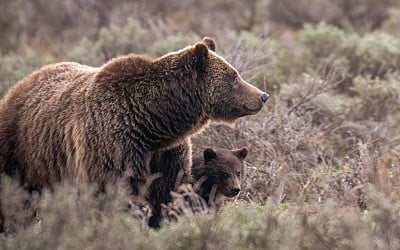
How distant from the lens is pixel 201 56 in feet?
25.1

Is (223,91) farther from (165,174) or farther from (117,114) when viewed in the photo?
(117,114)

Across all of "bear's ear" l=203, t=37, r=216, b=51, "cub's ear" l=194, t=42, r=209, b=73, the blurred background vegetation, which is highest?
"cub's ear" l=194, t=42, r=209, b=73

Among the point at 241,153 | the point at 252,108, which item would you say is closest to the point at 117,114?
the point at 252,108

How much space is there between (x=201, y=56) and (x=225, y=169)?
66.2 inches

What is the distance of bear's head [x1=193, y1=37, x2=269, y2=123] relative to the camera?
775 cm

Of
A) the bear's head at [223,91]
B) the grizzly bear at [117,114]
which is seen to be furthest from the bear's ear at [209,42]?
the bear's head at [223,91]

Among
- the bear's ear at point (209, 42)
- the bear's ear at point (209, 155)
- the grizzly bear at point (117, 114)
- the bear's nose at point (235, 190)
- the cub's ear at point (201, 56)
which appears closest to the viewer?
the grizzly bear at point (117, 114)

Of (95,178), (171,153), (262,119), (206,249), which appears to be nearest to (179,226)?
(206,249)

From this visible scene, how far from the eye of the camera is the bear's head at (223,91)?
25.4ft

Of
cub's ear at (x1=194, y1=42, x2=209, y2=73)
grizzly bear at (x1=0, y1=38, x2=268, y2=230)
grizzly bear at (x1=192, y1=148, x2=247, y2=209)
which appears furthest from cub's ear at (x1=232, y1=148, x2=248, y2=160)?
cub's ear at (x1=194, y1=42, x2=209, y2=73)

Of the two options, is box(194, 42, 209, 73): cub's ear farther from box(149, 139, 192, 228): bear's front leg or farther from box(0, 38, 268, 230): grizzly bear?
box(149, 139, 192, 228): bear's front leg

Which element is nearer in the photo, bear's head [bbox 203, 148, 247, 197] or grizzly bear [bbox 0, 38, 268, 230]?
grizzly bear [bbox 0, 38, 268, 230]

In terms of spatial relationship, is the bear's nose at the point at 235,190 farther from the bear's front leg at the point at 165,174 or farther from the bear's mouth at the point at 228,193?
the bear's front leg at the point at 165,174

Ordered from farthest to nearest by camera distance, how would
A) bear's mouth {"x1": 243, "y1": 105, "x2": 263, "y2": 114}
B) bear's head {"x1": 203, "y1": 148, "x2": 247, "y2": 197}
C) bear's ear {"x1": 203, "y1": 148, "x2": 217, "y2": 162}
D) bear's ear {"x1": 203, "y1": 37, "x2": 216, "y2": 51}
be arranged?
bear's ear {"x1": 203, "y1": 148, "x2": 217, "y2": 162}, bear's head {"x1": 203, "y1": 148, "x2": 247, "y2": 197}, bear's ear {"x1": 203, "y1": 37, "x2": 216, "y2": 51}, bear's mouth {"x1": 243, "y1": 105, "x2": 263, "y2": 114}
